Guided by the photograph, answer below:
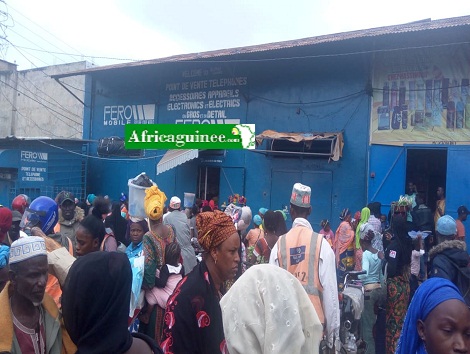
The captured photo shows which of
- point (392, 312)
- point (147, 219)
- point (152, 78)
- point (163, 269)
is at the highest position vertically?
point (152, 78)

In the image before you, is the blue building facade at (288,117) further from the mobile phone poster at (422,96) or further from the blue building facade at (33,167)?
the blue building facade at (33,167)

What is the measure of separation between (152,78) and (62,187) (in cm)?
465

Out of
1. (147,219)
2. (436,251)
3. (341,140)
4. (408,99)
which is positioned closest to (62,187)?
(341,140)

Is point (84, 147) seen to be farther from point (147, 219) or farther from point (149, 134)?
point (147, 219)

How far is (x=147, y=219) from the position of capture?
17.0 ft

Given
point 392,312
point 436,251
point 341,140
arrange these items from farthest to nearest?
point 341,140 < point 392,312 < point 436,251

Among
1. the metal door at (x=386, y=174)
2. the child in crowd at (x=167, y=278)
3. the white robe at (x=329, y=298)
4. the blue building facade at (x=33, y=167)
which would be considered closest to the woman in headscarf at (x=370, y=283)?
the white robe at (x=329, y=298)

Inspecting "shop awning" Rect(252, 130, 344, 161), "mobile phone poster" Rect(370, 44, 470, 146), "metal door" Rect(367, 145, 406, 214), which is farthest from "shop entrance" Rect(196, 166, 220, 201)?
"mobile phone poster" Rect(370, 44, 470, 146)

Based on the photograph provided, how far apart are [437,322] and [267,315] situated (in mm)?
744

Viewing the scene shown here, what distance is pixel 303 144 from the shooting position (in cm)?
1297

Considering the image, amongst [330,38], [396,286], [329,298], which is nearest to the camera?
[329,298]

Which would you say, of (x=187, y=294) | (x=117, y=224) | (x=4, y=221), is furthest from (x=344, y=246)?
(x=187, y=294)

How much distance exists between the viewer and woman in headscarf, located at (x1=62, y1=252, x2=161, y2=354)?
1.90 meters

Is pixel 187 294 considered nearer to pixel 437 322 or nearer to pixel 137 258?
pixel 437 322
